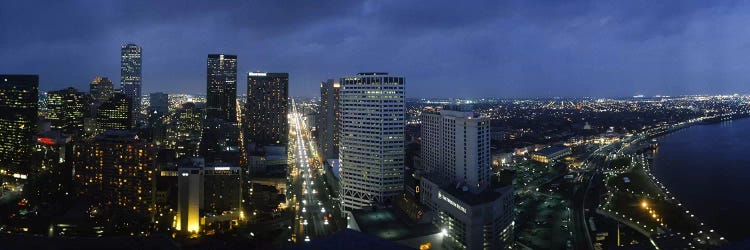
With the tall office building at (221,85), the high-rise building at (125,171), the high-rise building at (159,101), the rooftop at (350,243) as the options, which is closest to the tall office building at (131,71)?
the high-rise building at (159,101)

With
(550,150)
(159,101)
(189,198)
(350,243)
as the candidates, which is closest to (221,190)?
(189,198)

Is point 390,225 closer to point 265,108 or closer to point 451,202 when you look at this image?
point 451,202

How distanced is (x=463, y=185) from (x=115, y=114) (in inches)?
931

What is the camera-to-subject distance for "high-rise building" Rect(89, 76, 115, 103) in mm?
39719

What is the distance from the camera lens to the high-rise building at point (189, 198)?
1361 cm

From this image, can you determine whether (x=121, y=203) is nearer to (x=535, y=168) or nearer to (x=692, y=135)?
(x=535, y=168)

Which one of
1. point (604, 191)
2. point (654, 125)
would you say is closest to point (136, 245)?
point (604, 191)

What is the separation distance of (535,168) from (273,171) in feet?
33.8

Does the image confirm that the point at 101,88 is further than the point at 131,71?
No

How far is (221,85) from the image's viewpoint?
38625mm

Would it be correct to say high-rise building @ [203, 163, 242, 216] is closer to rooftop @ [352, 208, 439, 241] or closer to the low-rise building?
rooftop @ [352, 208, 439, 241]

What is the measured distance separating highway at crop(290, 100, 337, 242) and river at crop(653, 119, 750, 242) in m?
9.82

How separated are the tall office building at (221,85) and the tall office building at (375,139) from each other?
2605 centimetres

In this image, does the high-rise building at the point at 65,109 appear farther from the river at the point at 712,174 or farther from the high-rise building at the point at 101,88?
the river at the point at 712,174
